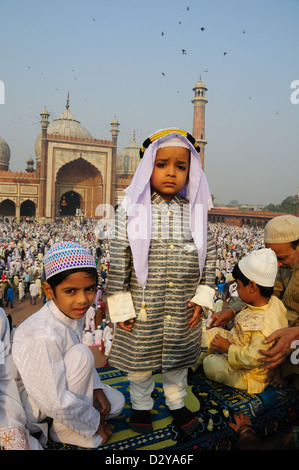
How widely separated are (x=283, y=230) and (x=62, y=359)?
1.35 metres

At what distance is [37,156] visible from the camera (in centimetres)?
2981

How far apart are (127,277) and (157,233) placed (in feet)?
0.83

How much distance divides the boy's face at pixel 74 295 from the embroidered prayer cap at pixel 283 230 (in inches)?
43.7

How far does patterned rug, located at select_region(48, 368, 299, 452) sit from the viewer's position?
1.56 m

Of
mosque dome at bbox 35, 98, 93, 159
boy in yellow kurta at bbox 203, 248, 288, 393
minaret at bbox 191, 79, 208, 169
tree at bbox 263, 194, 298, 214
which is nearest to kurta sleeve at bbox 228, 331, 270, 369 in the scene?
boy in yellow kurta at bbox 203, 248, 288, 393

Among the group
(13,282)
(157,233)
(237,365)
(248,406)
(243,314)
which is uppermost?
(157,233)

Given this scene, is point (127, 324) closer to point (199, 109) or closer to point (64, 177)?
point (64, 177)

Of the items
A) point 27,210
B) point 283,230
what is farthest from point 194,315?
point 27,210

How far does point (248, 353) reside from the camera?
1.80 m

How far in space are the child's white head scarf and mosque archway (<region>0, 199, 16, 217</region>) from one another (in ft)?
91.5

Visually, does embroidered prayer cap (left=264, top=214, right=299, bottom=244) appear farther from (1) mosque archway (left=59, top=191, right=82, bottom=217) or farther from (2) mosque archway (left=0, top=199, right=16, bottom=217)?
(1) mosque archway (left=59, top=191, right=82, bottom=217)
